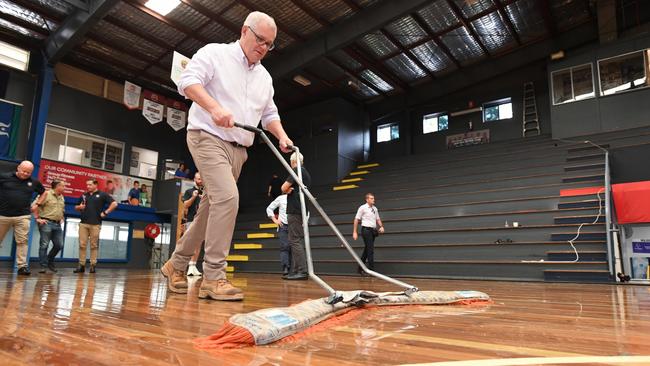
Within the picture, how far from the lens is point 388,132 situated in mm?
13039

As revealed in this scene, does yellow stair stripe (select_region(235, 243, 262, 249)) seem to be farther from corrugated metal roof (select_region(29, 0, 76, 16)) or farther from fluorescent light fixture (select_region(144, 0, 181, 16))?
corrugated metal roof (select_region(29, 0, 76, 16))

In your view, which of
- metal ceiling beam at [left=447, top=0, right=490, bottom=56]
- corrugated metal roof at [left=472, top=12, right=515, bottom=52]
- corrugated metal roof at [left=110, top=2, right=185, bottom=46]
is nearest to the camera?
corrugated metal roof at [left=110, top=2, right=185, bottom=46]

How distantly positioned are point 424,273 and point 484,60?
7.43 metres

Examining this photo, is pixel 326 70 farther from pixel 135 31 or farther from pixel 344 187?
pixel 135 31

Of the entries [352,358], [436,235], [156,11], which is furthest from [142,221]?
[352,358]

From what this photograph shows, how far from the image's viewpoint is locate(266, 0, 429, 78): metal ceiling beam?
7.60 m

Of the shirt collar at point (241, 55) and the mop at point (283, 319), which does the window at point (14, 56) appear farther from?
the mop at point (283, 319)

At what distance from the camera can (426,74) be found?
11492 millimetres

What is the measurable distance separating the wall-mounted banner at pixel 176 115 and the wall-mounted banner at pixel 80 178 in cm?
194

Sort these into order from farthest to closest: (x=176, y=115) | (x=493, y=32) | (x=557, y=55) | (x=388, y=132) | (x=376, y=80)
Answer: (x=388, y=132), (x=376, y=80), (x=176, y=115), (x=493, y=32), (x=557, y=55)

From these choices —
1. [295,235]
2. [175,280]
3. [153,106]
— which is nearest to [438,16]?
[295,235]

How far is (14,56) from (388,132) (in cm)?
1013

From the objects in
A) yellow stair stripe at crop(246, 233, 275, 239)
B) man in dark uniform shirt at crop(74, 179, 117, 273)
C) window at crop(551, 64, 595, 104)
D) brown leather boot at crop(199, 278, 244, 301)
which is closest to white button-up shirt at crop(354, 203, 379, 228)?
yellow stair stripe at crop(246, 233, 275, 239)

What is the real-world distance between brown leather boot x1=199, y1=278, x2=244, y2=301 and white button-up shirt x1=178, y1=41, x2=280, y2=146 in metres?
0.73
